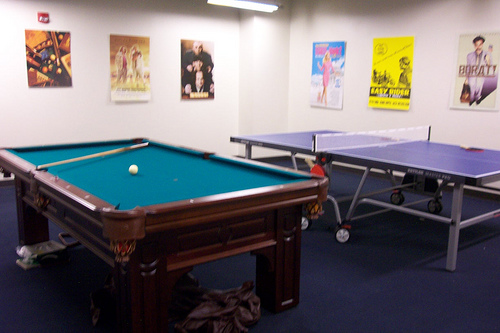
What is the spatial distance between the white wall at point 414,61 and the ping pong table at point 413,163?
85cm

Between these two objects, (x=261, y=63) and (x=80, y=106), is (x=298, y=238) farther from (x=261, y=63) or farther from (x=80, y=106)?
(x=261, y=63)

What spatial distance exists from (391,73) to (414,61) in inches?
13.5

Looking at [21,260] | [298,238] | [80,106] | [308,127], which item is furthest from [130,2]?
[298,238]

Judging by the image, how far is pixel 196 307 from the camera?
8.01 ft

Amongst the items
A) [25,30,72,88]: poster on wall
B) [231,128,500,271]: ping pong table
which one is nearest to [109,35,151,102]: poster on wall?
[25,30,72,88]: poster on wall

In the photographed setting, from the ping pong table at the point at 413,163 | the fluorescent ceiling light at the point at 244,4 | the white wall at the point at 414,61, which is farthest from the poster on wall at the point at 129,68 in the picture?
the white wall at the point at 414,61

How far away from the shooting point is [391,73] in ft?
19.4

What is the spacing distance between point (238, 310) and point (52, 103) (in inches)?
163

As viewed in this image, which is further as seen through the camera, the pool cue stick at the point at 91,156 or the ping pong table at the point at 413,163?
the ping pong table at the point at 413,163

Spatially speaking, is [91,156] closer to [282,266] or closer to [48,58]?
[282,266]

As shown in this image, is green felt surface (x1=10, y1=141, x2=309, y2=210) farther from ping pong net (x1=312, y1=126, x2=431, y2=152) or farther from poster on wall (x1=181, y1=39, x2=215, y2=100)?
poster on wall (x1=181, y1=39, x2=215, y2=100)

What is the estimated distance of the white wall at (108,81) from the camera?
208 inches

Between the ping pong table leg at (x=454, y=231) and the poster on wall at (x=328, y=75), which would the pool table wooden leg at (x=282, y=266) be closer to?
the ping pong table leg at (x=454, y=231)

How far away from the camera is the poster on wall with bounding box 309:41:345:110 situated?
21.5ft
